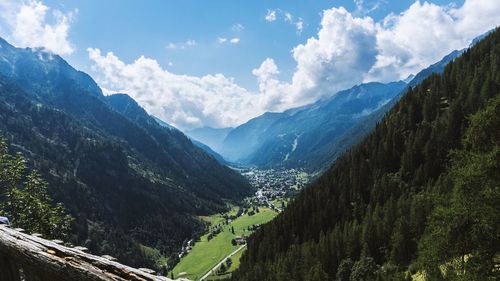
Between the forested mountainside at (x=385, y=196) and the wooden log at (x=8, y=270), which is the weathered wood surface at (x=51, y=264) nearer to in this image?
the wooden log at (x=8, y=270)

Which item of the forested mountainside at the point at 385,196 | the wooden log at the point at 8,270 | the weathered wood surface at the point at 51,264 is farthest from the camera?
the forested mountainside at the point at 385,196

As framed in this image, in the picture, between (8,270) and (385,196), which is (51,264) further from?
(385,196)

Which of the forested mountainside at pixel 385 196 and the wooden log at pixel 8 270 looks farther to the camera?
the forested mountainside at pixel 385 196

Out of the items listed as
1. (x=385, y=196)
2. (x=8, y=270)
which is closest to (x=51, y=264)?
(x=8, y=270)

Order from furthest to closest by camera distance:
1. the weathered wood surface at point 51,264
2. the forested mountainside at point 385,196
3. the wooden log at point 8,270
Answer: the forested mountainside at point 385,196
the wooden log at point 8,270
the weathered wood surface at point 51,264

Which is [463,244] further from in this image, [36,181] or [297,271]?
[297,271]

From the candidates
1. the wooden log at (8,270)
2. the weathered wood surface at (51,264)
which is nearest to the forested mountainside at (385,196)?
the wooden log at (8,270)
